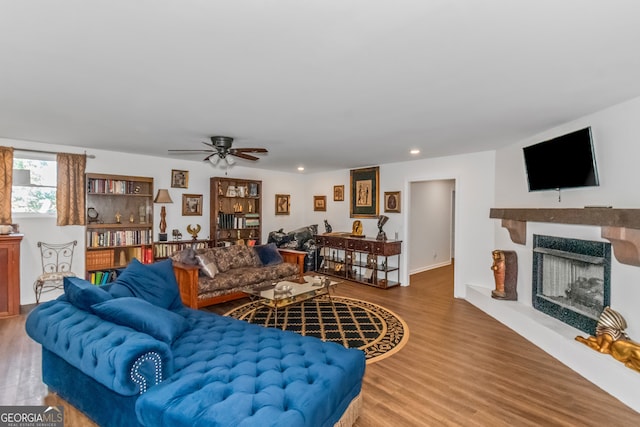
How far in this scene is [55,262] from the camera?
187 inches

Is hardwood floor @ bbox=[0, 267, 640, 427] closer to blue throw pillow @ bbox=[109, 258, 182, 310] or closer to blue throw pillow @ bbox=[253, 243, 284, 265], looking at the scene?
blue throw pillow @ bbox=[109, 258, 182, 310]

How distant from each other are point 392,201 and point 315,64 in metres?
4.44

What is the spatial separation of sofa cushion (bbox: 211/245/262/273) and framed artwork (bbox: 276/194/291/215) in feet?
7.27

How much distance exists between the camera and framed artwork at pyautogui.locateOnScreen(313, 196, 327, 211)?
7.62m

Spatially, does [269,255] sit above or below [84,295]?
below

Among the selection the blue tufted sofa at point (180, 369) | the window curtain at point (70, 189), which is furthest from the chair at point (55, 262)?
the blue tufted sofa at point (180, 369)

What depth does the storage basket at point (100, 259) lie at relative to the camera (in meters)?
4.89

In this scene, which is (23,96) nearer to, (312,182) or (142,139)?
(142,139)

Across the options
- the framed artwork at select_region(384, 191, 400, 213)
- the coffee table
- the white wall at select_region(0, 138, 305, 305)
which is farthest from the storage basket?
the framed artwork at select_region(384, 191, 400, 213)

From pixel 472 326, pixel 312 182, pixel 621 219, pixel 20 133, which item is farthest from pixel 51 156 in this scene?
pixel 621 219

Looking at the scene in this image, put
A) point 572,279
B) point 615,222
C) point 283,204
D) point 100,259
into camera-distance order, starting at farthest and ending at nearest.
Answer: point 283,204
point 100,259
point 572,279
point 615,222

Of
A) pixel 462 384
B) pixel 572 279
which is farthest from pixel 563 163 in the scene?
pixel 462 384

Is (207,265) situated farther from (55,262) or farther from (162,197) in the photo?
(55,262)

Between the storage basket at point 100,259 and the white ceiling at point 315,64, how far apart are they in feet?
6.75
